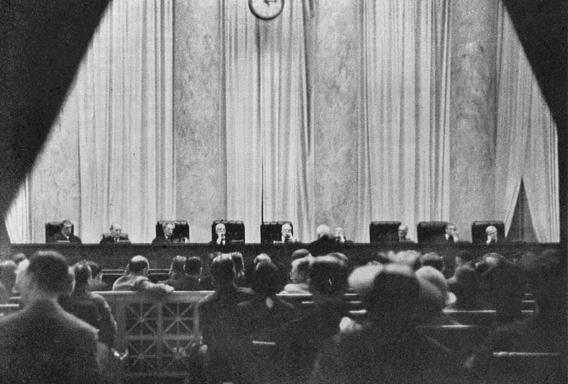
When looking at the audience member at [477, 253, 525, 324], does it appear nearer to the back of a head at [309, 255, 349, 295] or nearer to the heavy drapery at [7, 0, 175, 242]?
the back of a head at [309, 255, 349, 295]

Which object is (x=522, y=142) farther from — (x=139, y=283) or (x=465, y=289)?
(x=139, y=283)

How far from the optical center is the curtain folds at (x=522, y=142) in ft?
39.9

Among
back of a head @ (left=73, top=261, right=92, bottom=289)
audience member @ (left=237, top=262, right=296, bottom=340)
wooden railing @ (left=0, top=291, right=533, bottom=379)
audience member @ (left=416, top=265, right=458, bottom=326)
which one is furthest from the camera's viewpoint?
wooden railing @ (left=0, top=291, right=533, bottom=379)

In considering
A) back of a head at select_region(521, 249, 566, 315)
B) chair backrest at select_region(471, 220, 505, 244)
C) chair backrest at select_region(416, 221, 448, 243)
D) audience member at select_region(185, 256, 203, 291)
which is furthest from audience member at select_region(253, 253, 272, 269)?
chair backrest at select_region(471, 220, 505, 244)

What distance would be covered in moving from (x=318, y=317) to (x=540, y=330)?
988 millimetres

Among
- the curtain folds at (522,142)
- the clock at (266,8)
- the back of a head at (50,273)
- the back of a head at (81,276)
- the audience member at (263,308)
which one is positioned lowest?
the audience member at (263,308)

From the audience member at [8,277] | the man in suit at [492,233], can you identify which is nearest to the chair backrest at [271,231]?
the man in suit at [492,233]

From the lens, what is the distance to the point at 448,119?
12617mm

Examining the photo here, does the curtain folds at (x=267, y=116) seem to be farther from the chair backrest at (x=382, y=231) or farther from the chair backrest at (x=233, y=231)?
the chair backrest at (x=382, y=231)

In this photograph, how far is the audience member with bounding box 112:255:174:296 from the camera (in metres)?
4.66

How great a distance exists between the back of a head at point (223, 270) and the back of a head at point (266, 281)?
0.13 metres

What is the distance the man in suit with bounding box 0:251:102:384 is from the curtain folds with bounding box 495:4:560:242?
32.3 feet

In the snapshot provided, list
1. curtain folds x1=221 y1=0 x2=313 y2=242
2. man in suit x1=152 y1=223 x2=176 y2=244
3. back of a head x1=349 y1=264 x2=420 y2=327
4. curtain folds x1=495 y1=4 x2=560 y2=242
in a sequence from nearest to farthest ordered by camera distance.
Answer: back of a head x1=349 y1=264 x2=420 y2=327 < man in suit x1=152 y1=223 x2=176 y2=244 < curtain folds x1=495 y1=4 x2=560 y2=242 < curtain folds x1=221 y1=0 x2=313 y2=242

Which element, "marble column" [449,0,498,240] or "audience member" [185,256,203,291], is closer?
"audience member" [185,256,203,291]
